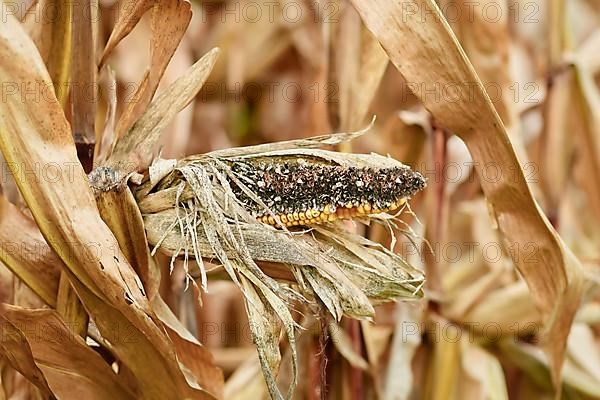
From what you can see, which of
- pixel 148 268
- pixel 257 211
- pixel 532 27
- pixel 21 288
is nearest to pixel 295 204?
pixel 257 211

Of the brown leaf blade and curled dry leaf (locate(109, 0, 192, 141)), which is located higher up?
curled dry leaf (locate(109, 0, 192, 141))

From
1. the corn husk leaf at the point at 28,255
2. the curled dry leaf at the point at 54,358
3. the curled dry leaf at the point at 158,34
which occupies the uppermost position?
the curled dry leaf at the point at 158,34

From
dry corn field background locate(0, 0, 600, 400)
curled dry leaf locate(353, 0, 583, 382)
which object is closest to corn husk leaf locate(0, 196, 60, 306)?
dry corn field background locate(0, 0, 600, 400)

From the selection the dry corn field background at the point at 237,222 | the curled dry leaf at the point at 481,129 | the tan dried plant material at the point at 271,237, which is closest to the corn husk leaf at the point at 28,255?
the dry corn field background at the point at 237,222

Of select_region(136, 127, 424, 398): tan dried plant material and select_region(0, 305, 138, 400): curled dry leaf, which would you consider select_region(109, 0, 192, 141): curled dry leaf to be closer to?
select_region(136, 127, 424, 398): tan dried plant material

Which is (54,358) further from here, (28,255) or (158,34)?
(158,34)

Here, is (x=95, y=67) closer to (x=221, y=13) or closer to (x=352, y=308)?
(x=352, y=308)

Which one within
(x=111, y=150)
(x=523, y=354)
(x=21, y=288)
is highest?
(x=111, y=150)

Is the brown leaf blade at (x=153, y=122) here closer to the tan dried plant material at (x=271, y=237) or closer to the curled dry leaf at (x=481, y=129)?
the tan dried plant material at (x=271, y=237)
